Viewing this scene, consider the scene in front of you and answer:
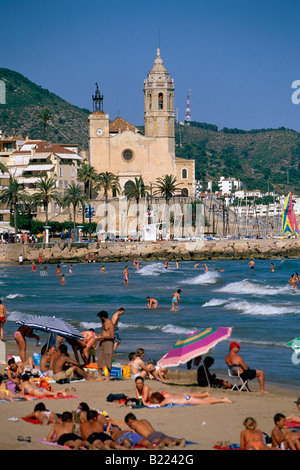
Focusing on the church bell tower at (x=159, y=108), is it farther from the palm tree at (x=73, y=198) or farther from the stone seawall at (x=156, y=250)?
the stone seawall at (x=156, y=250)

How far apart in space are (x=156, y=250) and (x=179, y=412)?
5923cm

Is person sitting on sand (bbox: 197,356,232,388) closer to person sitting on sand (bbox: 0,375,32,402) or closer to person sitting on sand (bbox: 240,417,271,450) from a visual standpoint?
person sitting on sand (bbox: 0,375,32,402)

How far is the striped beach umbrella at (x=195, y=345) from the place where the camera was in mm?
14645

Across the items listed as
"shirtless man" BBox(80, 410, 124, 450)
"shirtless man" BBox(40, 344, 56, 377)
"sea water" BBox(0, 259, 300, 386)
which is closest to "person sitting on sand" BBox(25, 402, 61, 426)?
"shirtless man" BBox(80, 410, 124, 450)

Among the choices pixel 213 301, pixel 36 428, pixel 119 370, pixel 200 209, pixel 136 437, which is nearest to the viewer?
pixel 136 437

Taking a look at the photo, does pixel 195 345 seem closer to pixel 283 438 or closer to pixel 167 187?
pixel 283 438

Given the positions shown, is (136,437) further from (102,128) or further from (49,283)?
(102,128)

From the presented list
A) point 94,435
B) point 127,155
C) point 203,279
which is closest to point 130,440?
point 94,435

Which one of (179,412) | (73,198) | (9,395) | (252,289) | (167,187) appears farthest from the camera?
(167,187)

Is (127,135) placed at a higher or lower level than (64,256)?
higher

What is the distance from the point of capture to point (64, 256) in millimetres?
69062

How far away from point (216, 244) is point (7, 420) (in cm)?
6328

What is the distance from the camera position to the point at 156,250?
238 feet

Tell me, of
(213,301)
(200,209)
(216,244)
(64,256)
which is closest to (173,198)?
(200,209)
